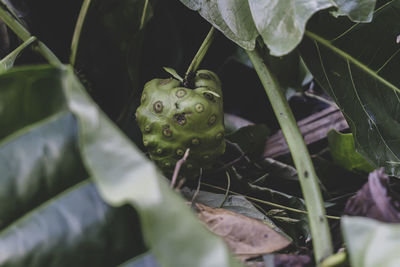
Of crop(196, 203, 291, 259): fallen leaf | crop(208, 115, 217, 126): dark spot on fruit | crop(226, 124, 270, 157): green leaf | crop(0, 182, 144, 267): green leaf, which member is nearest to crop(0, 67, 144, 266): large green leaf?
crop(0, 182, 144, 267): green leaf

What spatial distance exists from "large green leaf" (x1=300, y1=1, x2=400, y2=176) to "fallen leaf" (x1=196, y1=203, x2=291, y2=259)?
0.27 metres

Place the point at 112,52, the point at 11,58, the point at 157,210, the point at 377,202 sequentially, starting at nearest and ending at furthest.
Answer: the point at 157,210 → the point at 377,202 → the point at 11,58 → the point at 112,52

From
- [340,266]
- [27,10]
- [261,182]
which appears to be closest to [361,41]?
[261,182]

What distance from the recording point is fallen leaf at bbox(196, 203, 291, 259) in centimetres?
53

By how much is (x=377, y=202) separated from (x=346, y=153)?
1.45ft

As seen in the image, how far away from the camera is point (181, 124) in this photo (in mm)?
650

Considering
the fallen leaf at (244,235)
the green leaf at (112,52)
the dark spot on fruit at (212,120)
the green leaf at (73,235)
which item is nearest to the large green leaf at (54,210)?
the green leaf at (73,235)

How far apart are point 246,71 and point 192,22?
0.52 ft

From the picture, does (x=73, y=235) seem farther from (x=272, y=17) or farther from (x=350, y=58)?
(x=350, y=58)

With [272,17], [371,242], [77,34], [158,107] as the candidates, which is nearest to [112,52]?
[77,34]

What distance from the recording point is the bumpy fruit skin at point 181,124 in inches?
25.7

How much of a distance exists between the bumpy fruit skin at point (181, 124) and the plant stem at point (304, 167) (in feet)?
0.27

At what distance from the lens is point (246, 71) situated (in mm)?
1058

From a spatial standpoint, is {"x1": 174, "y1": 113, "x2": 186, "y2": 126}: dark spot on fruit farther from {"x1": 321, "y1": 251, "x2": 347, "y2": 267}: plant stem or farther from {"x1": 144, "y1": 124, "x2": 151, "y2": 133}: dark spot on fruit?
{"x1": 321, "y1": 251, "x2": 347, "y2": 267}: plant stem
